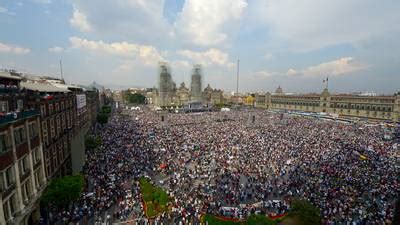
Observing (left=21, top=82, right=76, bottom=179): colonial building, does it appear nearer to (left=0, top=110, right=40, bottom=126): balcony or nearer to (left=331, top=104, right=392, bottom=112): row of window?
(left=0, top=110, right=40, bottom=126): balcony

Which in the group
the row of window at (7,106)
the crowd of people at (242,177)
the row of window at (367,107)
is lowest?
the crowd of people at (242,177)

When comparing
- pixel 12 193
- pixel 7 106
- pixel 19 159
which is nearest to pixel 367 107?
pixel 19 159

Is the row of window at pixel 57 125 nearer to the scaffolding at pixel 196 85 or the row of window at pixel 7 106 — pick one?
the row of window at pixel 7 106

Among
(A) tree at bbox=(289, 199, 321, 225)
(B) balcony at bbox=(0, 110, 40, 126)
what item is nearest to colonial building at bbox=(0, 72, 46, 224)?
(B) balcony at bbox=(0, 110, 40, 126)

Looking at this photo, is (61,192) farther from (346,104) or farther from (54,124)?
(346,104)

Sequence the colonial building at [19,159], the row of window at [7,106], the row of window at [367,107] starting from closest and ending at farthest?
the colonial building at [19,159]
the row of window at [7,106]
the row of window at [367,107]

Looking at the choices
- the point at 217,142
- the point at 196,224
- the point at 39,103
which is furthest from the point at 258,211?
the point at 217,142

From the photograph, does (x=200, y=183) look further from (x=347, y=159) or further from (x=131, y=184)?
(x=347, y=159)

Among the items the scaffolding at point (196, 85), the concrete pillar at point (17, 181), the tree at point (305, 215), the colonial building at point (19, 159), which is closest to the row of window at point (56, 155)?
the colonial building at point (19, 159)
